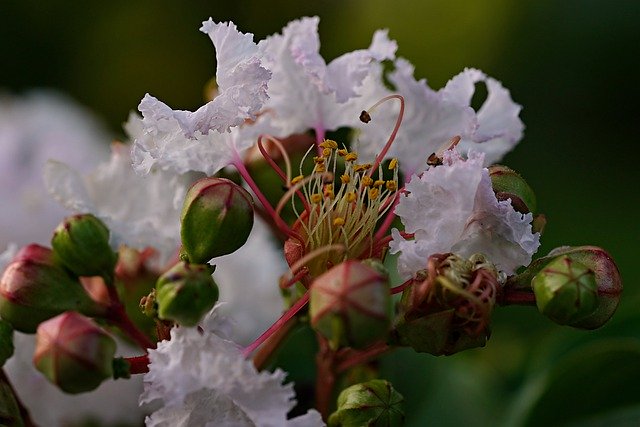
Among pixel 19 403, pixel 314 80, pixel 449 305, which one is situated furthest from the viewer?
pixel 314 80

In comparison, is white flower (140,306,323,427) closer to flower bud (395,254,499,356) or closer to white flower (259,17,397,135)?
flower bud (395,254,499,356)

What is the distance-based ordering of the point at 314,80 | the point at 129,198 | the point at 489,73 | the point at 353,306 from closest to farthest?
the point at 353,306
the point at 314,80
the point at 129,198
the point at 489,73

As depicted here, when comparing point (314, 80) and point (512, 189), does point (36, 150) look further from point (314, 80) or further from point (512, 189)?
point (512, 189)

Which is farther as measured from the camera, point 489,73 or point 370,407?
point 489,73

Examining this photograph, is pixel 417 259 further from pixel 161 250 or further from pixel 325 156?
pixel 161 250

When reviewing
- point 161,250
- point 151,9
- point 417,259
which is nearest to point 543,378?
point 417,259

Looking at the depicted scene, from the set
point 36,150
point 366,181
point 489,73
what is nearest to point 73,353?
point 366,181

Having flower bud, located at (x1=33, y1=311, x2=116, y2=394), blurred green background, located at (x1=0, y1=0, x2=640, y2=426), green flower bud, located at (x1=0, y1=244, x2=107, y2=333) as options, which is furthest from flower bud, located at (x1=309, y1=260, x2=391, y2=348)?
blurred green background, located at (x1=0, y1=0, x2=640, y2=426)

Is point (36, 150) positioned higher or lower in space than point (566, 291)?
higher
